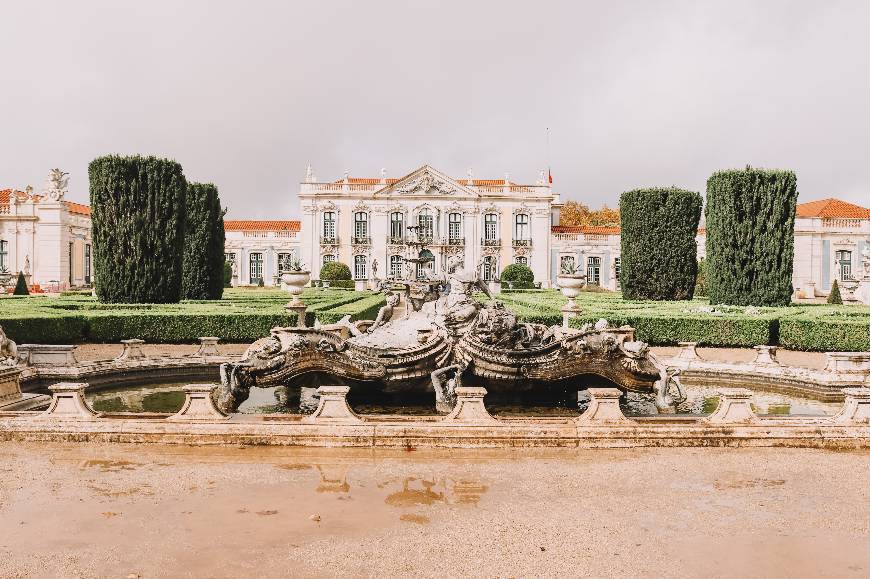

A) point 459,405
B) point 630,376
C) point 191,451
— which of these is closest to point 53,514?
point 191,451

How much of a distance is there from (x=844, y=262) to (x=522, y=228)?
2294 centimetres

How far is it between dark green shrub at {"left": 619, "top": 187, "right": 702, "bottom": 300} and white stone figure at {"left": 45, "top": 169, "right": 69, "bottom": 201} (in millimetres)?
35456

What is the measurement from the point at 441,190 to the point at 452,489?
1949 inches

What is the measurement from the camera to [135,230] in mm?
21625

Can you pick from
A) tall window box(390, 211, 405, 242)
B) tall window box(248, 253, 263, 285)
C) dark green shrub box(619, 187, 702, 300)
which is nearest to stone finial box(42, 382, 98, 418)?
dark green shrub box(619, 187, 702, 300)

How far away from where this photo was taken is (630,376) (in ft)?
28.1

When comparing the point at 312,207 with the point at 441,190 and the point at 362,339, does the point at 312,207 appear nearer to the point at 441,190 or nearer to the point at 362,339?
the point at 441,190

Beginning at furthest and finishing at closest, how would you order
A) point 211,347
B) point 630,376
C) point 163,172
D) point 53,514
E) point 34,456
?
point 163,172, point 211,347, point 630,376, point 34,456, point 53,514

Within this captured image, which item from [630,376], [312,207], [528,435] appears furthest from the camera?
[312,207]

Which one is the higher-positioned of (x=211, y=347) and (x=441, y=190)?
(x=441, y=190)

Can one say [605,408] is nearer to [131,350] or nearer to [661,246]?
[131,350]

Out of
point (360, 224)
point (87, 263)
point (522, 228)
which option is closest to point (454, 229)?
point (522, 228)

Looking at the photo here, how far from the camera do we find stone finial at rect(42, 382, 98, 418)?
692 centimetres

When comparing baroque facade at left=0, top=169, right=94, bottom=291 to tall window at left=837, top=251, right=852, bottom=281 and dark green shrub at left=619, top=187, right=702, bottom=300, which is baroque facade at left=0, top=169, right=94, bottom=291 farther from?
tall window at left=837, top=251, right=852, bottom=281
